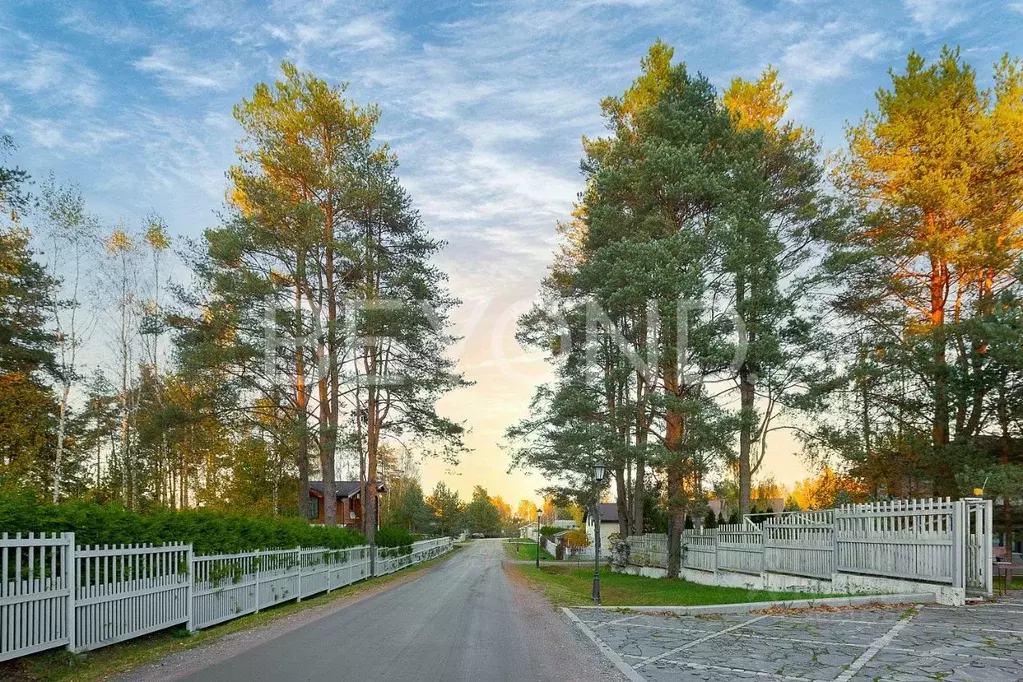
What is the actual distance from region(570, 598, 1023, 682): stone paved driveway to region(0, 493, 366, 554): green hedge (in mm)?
6530

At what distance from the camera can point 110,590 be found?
959cm

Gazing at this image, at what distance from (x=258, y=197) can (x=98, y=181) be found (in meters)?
5.41

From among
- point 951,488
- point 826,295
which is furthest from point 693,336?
point 951,488

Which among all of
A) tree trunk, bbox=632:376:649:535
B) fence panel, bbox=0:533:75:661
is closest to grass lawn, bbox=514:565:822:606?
tree trunk, bbox=632:376:649:535

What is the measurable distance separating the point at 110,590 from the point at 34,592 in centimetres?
162

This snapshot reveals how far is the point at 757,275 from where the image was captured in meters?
22.6

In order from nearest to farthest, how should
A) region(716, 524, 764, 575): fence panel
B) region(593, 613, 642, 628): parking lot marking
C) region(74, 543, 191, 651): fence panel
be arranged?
region(74, 543, 191, 651): fence panel < region(593, 613, 642, 628): parking lot marking < region(716, 524, 764, 575): fence panel

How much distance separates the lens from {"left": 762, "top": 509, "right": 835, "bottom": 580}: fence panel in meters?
16.8

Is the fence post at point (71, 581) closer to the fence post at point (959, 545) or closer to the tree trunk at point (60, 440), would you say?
the fence post at point (959, 545)

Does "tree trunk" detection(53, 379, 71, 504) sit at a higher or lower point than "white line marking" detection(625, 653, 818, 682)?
higher

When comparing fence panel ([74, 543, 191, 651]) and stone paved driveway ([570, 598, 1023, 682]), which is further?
fence panel ([74, 543, 191, 651])

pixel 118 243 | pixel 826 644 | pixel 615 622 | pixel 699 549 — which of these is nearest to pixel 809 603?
pixel 615 622

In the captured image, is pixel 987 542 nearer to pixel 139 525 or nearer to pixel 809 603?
pixel 809 603

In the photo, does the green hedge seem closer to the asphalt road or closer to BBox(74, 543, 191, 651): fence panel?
BBox(74, 543, 191, 651): fence panel
